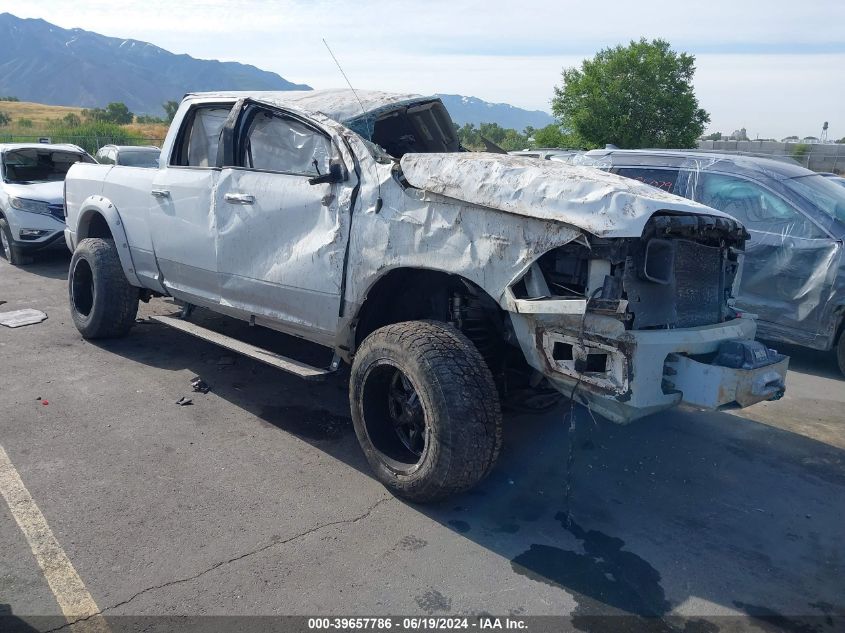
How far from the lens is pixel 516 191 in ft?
10.6

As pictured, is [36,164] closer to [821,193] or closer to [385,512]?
[385,512]

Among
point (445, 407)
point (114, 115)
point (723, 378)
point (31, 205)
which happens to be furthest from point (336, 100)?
point (114, 115)

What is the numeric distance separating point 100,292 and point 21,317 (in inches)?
73.7

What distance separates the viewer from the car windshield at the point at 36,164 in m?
10.3

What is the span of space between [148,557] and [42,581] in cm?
43

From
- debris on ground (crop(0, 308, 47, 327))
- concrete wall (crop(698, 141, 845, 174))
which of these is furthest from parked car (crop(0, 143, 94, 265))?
concrete wall (crop(698, 141, 845, 174))

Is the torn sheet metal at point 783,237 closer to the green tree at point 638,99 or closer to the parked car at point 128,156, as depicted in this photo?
the parked car at point 128,156

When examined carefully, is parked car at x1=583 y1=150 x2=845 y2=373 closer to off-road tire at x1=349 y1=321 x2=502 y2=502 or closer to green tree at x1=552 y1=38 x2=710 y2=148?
off-road tire at x1=349 y1=321 x2=502 y2=502

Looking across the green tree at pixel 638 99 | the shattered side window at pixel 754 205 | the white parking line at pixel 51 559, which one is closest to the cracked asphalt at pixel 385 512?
the white parking line at pixel 51 559

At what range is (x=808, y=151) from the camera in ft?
110

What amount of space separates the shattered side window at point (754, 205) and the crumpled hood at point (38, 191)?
27.7ft

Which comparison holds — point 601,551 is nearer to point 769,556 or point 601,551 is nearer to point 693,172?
point 769,556

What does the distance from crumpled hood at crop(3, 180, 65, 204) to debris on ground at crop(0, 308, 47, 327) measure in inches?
115

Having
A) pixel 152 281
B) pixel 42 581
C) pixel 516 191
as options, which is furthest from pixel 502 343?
pixel 152 281
